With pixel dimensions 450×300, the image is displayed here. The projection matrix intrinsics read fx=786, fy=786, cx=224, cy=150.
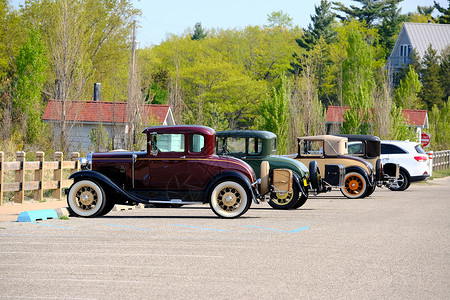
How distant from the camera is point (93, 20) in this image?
6431cm

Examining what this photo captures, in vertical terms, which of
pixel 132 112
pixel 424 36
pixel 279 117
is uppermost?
pixel 424 36

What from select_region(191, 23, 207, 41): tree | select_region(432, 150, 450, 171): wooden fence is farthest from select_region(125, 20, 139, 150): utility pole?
select_region(191, 23, 207, 41): tree

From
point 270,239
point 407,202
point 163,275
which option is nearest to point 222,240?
point 270,239

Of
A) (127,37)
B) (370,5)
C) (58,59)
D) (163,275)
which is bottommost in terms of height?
(163,275)

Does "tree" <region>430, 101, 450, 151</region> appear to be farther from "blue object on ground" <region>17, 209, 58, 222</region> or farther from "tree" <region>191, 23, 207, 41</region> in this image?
"tree" <region>191, 23, 207, 41</region>

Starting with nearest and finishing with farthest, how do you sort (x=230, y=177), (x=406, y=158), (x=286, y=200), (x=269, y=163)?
(x=230, y=177), (x=286, y=200), (x=269, y=163), (x=406, y=158)

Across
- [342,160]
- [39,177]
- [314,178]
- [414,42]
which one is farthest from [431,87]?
[39,177]

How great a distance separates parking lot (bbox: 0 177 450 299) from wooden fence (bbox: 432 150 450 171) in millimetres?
32084

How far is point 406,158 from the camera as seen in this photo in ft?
95.6

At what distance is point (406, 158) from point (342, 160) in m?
5.97

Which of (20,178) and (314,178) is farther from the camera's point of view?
(314,178)

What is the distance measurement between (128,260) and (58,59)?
25390mm

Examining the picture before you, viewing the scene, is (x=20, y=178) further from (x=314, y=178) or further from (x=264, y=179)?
(x=314, y=178)

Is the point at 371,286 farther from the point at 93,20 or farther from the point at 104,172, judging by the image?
the point at 93,20
